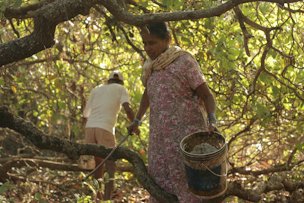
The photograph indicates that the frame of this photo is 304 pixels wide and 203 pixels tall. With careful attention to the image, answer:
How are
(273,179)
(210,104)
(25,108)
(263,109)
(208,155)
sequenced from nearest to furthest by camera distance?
(208,155) < (210,104) < (273,179) < (263,109) < (25,108)

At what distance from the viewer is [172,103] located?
13.3ft

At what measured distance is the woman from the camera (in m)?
4.00

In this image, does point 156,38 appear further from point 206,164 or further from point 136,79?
point 136,79

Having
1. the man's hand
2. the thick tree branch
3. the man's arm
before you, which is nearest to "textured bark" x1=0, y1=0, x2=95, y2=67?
the thick tree branch

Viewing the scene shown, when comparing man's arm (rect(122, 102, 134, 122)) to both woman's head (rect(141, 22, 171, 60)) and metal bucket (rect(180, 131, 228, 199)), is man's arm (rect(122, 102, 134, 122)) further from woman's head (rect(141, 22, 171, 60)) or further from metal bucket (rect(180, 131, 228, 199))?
metal bucket (rect(180, 131, 228, 199))

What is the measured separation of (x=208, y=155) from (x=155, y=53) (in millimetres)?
895

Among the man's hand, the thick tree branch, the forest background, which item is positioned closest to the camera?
the thick tree branch

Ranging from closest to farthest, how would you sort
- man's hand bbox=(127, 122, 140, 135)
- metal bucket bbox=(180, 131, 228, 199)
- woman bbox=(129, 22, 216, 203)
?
metal bucket bbox=(180, 131, 228, 199) → woman bbox=(129, 22, 216, 203) → man's hand bbox=(127, 122, 140, 135)

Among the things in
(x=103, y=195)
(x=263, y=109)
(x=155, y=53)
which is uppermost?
(x=155, y=53)

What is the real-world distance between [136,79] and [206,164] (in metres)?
4.13

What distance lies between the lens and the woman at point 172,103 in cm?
400

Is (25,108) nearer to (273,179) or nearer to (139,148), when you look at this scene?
(139,148)

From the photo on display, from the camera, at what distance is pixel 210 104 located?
3.94m

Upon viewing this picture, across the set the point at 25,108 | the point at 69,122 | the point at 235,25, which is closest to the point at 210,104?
the point at 235,25
